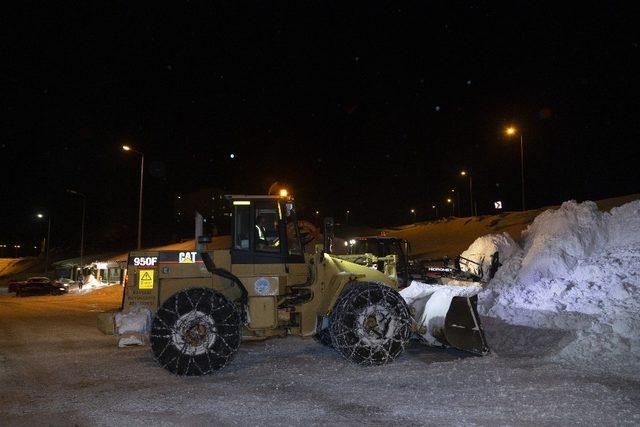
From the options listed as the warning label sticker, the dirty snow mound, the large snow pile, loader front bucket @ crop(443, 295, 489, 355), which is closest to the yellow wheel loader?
the warning label sticker

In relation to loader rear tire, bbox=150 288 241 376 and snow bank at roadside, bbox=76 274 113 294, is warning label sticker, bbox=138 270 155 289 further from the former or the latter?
snow bank at roadside, bbox=76 274 113 294

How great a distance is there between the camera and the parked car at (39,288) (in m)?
36.3

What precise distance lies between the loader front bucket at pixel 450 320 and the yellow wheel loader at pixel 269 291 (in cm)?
100

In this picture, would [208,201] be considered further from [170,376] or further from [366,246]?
[366,246]

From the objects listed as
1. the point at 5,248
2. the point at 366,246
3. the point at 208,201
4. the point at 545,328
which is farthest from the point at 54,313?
the point at 5,248

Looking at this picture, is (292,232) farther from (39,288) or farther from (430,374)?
(39,288)

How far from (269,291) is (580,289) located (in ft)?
19.7

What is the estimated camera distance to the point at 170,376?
8.65 m

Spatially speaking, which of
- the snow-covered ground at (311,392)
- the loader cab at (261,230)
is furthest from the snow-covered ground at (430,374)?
the loader cab at (261,230)

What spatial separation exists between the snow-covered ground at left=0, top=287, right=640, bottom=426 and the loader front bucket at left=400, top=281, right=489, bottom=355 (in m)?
0.30

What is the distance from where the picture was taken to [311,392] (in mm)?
7625

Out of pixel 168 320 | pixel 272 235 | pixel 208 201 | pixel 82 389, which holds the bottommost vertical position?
pixel 82 389

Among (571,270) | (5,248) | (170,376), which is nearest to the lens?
(170,376)

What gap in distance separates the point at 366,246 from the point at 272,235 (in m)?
11.5
